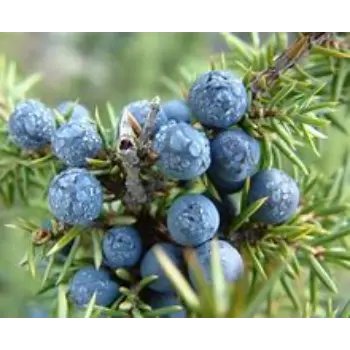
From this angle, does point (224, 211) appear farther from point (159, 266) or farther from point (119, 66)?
point (119, 66)

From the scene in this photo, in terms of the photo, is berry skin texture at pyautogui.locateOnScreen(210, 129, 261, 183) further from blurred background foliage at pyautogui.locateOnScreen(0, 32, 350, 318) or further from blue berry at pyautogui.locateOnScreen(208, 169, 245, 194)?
blurred background foliage at pyautogui.locateOnScreen(0, 32, 350, 318)

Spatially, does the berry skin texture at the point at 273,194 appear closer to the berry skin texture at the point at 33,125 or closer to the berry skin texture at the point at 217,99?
the berry skin texture at the point at 217,99

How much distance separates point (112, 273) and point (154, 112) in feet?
0.48

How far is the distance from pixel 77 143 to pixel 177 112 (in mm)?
81

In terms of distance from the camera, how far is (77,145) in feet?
1.62

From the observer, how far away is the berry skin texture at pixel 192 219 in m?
0.47

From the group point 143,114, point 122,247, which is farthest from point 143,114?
point 122,247

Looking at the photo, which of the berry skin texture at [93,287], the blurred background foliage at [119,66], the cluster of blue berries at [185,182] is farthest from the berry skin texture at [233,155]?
the blurred background foliage at [119,66]

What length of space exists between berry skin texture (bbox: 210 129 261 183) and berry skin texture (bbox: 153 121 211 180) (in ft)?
0.07

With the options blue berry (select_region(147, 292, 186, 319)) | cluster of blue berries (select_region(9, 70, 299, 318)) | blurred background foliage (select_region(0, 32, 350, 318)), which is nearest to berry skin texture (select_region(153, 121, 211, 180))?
cluster of blue berries (select_region(9, 70, 299, 318))

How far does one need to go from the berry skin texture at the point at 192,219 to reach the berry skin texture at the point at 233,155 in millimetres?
26

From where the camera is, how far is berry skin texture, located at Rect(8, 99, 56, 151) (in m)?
0.56
